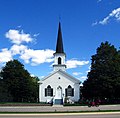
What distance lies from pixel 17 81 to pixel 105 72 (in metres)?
26.8

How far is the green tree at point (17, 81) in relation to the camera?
72875mm

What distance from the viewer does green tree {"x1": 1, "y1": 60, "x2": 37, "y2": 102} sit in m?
72.9

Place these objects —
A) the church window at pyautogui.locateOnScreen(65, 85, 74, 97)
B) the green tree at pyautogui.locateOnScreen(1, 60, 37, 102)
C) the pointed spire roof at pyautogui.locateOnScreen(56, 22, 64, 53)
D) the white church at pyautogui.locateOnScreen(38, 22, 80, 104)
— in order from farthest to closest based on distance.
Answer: the green tree at pyautogui.locateOnScreen(1, 60, 37, 102) < the pointed spire roof at pyautogui.locateOnScreen(56, 22, 64, 53) < the church window at pyautogui.locateOnScreen(65, 85, 74, 97) < the white church at pyautogui.locateOnScreen(38, 22, 80, 104)

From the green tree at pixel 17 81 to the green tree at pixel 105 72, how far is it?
22016 mm

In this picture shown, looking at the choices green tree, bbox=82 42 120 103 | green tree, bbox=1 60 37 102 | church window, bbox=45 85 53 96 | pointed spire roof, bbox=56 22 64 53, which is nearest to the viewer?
green tree, bbox=82 42 120 103

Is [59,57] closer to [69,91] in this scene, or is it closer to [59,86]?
[59,86]

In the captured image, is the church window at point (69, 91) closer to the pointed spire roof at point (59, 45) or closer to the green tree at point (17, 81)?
the pointed spire roof at point (59, 45)

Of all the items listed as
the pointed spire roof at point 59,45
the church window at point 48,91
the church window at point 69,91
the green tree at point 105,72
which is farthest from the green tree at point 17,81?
the green tree at point 105,72

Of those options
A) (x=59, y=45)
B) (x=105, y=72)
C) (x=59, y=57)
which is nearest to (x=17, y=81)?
(x=59, y=57)

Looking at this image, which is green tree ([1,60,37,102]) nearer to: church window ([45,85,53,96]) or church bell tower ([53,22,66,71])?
church window ([45,85,53,96])

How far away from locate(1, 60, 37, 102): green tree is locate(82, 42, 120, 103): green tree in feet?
72.2

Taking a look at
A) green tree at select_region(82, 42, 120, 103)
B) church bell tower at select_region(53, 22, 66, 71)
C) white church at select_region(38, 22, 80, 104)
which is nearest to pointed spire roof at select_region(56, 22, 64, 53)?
church bell tower at select_region(53, 22, 66, 71)

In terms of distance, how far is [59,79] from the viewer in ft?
223

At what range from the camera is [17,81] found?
241ft
